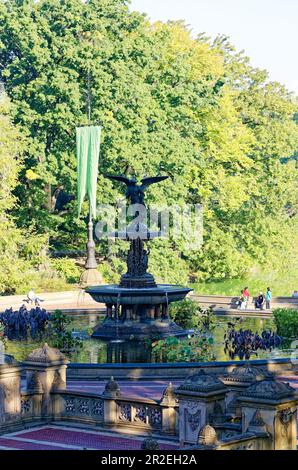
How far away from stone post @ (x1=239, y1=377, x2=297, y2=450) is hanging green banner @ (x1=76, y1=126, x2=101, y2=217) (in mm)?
37713

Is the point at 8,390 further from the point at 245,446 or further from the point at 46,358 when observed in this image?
the point at 245,446

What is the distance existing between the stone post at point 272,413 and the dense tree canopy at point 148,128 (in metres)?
39.9

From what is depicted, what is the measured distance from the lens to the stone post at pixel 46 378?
24016 mm

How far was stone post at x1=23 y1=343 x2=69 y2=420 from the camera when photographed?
24.0m

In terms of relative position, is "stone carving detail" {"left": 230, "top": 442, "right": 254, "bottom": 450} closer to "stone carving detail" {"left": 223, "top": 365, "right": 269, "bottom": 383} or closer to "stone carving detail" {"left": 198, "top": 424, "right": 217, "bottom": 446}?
"stone carving detail" {"left": 198, "top": 424, "right": 217, "bottom": 446}

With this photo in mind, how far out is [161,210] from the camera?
60.4 m

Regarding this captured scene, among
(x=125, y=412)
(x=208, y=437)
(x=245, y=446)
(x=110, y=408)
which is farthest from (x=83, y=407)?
(x=208, y=437)

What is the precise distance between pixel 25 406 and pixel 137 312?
14.2 m

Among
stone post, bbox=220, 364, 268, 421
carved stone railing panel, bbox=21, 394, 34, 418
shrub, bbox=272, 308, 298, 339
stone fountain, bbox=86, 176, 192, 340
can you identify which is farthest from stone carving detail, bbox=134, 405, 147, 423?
shrub, bbox=272, 308, 298, 339

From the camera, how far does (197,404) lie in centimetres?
2044

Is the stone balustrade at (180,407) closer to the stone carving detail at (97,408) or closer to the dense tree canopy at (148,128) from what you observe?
the stone carving detail at (97,408)

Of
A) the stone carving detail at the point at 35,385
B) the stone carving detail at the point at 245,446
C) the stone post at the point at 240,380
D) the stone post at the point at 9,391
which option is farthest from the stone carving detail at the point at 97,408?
the stone carving detail at the point at 245,446

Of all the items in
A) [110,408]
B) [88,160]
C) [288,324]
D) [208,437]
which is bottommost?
[110,408]

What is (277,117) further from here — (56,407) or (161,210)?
(56,407)
